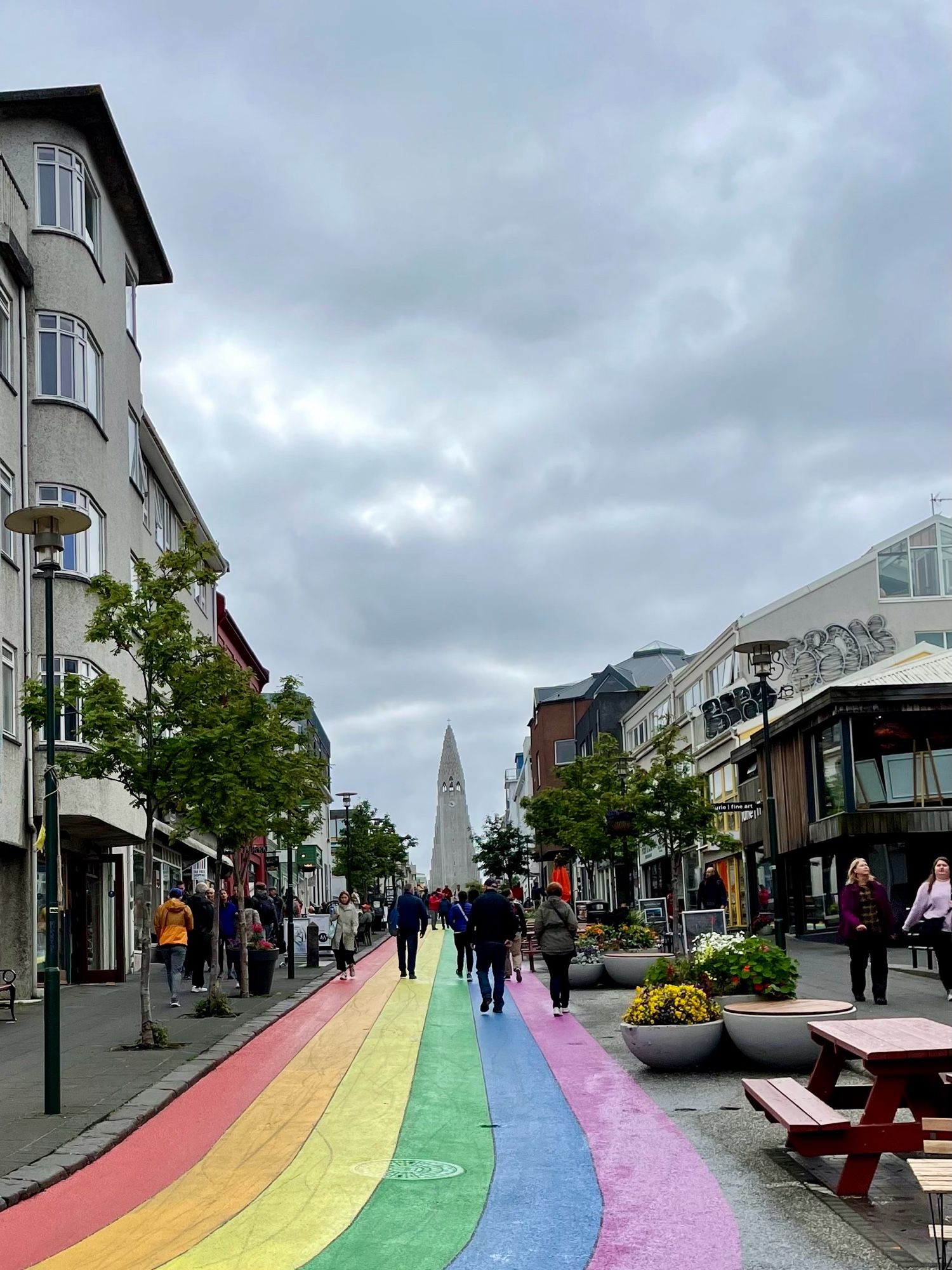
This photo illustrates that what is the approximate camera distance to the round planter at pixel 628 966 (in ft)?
77.9

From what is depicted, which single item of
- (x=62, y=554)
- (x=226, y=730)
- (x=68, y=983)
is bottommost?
(x=68, y=983)

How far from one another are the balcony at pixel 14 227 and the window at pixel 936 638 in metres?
33.9

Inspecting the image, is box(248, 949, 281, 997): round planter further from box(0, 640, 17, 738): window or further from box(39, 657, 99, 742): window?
box(0, 640, 17, 738): window

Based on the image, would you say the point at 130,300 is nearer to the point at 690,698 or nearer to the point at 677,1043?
the point at 677,1043

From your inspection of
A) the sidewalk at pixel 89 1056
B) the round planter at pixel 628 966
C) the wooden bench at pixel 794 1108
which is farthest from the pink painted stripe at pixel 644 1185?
the round planter at pixel 628 966

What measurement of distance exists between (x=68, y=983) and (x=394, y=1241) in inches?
972

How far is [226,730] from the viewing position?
57.6 ft

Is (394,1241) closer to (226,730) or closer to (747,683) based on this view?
(226,730)

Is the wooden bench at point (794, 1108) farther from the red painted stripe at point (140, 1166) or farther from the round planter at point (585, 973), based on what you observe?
the round planter at point (585, 973)

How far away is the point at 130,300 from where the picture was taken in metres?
35.3

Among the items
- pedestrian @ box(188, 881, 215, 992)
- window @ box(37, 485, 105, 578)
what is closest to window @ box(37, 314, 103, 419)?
window @ box(37, 485, 105, 578)

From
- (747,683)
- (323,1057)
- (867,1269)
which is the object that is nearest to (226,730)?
(323,1057)

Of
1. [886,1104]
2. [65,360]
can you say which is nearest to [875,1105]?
[886,1104]

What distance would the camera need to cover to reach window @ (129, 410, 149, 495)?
3406cm
